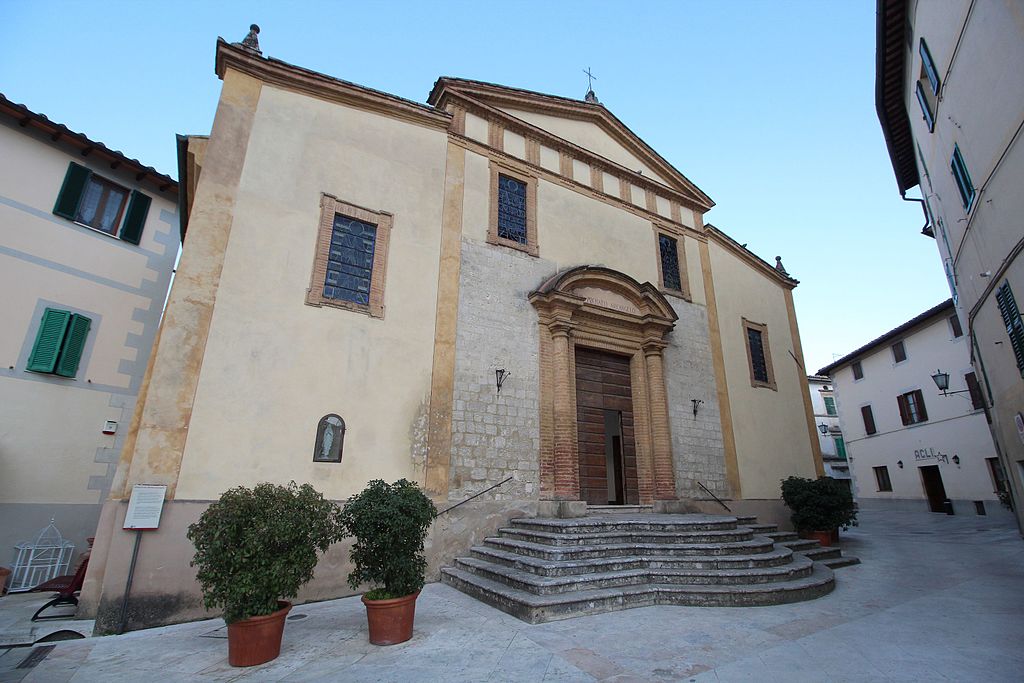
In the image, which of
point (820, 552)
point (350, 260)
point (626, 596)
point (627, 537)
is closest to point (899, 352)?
point (820, 552)

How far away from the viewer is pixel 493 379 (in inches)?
361

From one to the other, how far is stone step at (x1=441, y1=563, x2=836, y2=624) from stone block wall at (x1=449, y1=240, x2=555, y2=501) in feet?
6.85

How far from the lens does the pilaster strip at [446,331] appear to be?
812cm

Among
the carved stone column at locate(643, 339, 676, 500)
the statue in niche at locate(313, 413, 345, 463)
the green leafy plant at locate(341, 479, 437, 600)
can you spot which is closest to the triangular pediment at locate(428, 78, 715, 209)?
the carved stone column at locate(643, 339, 676, 500)

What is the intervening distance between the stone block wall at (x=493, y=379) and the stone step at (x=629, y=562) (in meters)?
1.58

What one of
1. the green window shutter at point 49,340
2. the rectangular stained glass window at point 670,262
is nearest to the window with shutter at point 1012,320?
the rectangular stained glass window at point 670,262

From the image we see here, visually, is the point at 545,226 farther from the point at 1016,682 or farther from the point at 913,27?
the point at 1016,682

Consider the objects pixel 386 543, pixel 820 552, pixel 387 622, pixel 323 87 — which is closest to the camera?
pixel 387 622

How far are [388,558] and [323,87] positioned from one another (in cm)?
830

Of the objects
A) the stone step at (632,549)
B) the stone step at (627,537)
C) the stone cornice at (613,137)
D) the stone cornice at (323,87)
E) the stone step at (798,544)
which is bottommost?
the stone step at (798,544)

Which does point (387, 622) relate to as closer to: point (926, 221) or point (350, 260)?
point (350, 260)

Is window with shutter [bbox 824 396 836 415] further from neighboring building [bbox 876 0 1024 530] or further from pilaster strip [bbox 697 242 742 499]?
pilaster strip [bbox 697 242 742 499]

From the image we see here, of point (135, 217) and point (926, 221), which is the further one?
point (926, 221)

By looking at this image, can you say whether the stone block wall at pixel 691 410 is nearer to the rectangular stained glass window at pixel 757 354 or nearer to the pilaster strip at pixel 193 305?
the rectangular stained glass window at pixel 757 354
